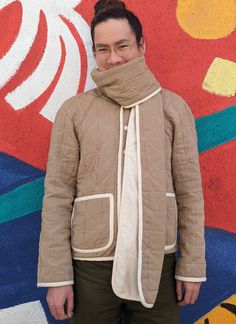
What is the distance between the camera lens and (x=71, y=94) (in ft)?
5.69

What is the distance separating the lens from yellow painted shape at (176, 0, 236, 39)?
1.76 meters

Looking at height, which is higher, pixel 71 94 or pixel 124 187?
pixel 71 94

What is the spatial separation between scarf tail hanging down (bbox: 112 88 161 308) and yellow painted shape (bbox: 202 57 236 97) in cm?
60

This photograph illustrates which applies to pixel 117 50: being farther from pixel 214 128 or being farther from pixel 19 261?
pixel 19 261

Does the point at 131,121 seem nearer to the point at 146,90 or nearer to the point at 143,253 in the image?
the point at 146,90

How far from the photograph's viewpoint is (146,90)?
1.41m

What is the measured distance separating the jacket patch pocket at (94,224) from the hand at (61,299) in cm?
13

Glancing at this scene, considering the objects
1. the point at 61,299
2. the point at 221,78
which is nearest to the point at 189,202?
the point at 61,299

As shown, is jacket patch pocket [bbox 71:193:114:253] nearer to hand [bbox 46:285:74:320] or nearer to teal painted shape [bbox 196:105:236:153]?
hand [bbox 46:285:74:320]

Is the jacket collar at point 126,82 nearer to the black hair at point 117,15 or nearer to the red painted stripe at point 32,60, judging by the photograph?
A: the black hair at point 117,15

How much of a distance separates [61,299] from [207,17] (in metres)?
1.24

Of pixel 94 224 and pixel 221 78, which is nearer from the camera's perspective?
pixel 94 224

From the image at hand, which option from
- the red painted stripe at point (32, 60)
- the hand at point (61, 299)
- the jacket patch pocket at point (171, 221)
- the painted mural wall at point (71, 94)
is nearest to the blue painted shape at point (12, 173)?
the painted mural wall at point (71, 94)

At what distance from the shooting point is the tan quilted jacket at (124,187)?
1.33 meters
